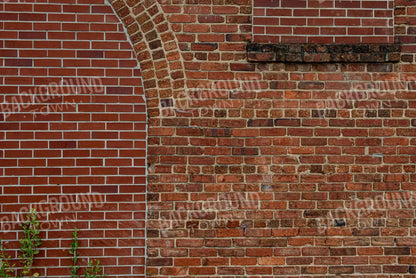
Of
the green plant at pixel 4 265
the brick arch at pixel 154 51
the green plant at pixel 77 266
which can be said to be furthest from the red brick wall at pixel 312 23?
the green plant at pixel 4 265

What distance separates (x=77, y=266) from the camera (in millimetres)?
3238

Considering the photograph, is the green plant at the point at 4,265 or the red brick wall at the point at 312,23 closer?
the green plant at the point at 4,265

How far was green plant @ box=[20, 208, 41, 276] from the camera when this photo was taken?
3.20 m

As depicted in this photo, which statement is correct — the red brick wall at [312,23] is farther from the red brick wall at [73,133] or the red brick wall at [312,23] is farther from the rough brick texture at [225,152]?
the red brick wall at [73,133]

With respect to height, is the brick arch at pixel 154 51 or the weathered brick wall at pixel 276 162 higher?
the brick arch at pixel 154 51

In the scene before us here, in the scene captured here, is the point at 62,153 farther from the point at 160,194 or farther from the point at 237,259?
the point at 237,259

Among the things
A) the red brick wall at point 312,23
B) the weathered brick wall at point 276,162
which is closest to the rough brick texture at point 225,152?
the weathered brick wall at point 276,162

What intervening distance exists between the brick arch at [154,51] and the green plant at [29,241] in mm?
1268

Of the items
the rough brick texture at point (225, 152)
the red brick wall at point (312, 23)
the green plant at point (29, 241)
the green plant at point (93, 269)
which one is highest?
the red brick wall at point (312, 23)

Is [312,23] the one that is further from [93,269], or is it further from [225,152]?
[93,269]

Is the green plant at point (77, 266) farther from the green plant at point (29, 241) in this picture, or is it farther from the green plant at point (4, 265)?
the green plant at point (4, 265)

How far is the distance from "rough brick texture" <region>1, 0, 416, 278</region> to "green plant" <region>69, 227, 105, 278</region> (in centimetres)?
8

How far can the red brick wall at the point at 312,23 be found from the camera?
3.33 meters

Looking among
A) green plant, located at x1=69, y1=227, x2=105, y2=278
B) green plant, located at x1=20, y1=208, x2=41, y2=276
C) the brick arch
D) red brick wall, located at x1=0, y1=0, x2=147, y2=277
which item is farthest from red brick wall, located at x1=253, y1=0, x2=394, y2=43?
green plant, located at x1=20, y1=208, x2=41, y2=276
